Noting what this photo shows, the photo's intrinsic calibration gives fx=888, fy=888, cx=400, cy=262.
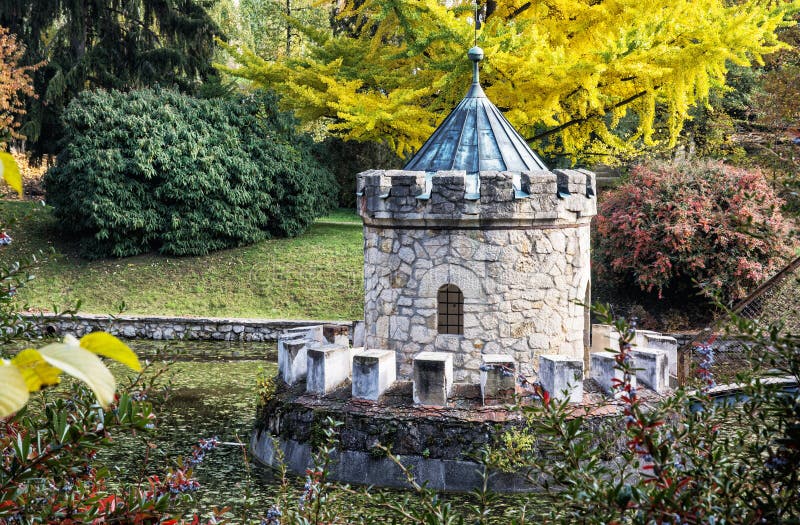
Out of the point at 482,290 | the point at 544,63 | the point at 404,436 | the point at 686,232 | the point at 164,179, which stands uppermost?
the point at 544,63

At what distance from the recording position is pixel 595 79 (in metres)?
12.8

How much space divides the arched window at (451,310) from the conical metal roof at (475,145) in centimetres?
122

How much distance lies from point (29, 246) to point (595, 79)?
12.8 meters

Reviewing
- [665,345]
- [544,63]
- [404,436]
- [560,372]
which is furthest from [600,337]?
[544,63]

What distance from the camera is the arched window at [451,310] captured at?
8.77 meters

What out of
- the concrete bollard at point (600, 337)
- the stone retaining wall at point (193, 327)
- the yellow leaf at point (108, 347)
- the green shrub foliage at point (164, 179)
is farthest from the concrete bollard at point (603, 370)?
the green shrub foliage at point (164, 179)

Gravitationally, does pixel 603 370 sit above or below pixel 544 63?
below

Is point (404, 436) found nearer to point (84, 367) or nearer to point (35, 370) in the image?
point (35, 370)

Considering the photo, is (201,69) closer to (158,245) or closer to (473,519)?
(158,245)

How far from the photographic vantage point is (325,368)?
8.49 metres

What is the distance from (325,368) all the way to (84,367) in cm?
745

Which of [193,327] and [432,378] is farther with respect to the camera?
[193,327]

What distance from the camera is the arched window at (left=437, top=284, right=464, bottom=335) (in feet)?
28.8

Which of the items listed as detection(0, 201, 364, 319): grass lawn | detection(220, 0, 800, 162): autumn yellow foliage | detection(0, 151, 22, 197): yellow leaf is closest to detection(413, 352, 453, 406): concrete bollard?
detection(220, 0, 800, 162): autumn yellow foliage
